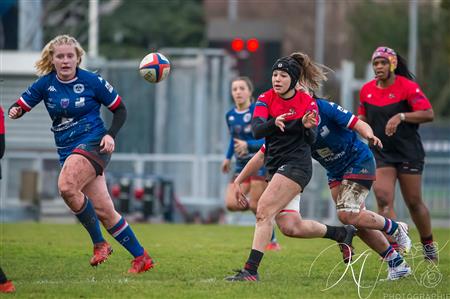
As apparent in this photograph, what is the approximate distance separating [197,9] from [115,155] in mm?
26992

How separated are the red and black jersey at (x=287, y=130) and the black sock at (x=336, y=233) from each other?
686mm

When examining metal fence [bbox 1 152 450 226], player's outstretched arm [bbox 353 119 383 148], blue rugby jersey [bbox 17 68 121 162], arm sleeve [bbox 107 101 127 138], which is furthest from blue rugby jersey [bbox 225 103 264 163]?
metal fence [bbox 1 152 450 226]

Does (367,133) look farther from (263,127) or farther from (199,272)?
(199,272)

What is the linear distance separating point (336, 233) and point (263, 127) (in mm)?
1313

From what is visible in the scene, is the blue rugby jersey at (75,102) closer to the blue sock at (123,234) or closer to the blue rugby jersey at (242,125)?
the blue sock at (123,234)

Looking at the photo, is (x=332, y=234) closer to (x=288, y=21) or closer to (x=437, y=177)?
(x=437, y=177)

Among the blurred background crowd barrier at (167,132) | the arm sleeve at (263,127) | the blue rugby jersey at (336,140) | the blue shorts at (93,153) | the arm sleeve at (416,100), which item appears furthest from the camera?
the blurred background crowd barrier at (167,132)

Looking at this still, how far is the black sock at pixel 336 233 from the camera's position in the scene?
9.90 m

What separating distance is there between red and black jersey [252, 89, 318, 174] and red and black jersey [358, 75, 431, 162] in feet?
9.18

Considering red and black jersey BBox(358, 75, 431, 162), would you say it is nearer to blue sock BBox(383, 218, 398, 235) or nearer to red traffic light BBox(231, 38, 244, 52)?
blue sock BBox(383, 218, 398, 235)

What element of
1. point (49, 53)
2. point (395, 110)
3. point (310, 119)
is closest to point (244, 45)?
point (395, 110)

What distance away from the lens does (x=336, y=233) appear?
994 centimetres

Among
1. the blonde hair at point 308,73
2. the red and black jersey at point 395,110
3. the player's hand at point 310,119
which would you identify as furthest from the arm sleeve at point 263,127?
the red and black jersey at point 395,110

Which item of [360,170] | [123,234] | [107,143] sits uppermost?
[107,143]
